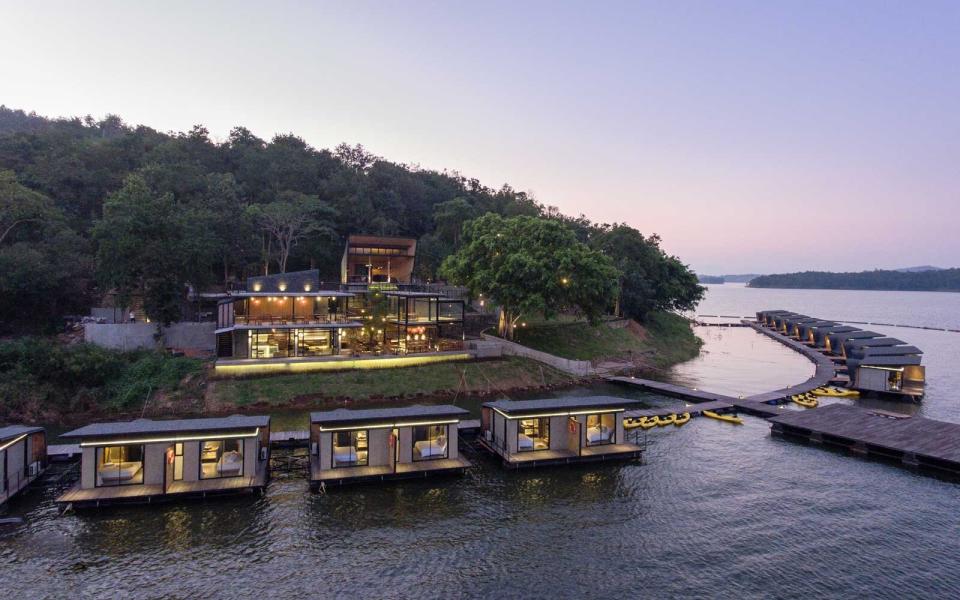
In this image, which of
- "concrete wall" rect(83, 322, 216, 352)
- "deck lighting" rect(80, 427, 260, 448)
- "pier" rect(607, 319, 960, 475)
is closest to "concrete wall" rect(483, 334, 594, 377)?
"pier" rect(607, 319, 960, 475)

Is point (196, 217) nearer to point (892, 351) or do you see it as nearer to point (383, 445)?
point (383, 445)

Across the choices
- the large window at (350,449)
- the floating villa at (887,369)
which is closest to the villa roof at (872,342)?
the floating villa at (887,369)

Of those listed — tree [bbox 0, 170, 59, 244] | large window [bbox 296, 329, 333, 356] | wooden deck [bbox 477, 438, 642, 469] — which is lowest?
wooden deck [bbox 477, 438, 642, 469]

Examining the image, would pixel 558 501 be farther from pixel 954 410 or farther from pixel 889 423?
pixel 954 410

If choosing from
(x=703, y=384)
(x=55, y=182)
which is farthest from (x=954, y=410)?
(x=55, y=182)

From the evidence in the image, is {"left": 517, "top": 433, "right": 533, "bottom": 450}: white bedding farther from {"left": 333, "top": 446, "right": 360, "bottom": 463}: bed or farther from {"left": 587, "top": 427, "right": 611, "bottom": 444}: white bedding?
{"left": 333, "top": 446, "right": 360, "bottom": 463}: bed

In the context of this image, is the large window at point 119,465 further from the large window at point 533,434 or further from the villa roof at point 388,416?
the large window at point 533,434
